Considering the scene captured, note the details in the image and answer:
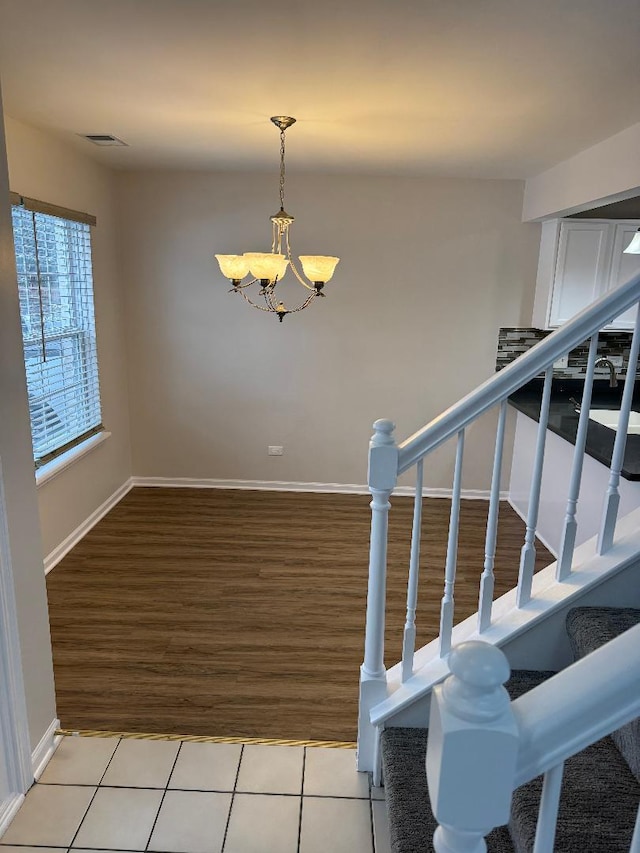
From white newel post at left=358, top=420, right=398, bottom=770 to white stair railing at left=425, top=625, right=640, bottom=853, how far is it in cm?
119

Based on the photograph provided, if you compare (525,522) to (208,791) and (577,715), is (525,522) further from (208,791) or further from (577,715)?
(577,715)

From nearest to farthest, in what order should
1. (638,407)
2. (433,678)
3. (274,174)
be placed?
(433,678)
(638,407)
(274,174)

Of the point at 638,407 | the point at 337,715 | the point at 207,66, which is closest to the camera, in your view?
the point at 207,66

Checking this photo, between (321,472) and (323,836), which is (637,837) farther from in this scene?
(321,472)

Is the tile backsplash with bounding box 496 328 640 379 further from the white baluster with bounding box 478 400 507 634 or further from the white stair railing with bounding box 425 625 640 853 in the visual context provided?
the white stair railing with bounding box 425 625 640 853

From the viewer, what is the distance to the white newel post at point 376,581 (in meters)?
1.90

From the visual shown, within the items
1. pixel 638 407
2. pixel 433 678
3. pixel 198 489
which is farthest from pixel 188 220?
pixel 433 678

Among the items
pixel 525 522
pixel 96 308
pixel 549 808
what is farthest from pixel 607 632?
pixel 96 308

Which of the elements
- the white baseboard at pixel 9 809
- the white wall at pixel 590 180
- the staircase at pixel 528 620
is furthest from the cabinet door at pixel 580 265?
the white baseboard at pixel 9 809

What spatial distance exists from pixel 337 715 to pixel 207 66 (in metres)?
2.62

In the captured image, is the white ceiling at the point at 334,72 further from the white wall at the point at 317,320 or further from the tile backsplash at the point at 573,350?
the tile backsplash at the point at 573,350

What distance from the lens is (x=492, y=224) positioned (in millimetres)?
4941

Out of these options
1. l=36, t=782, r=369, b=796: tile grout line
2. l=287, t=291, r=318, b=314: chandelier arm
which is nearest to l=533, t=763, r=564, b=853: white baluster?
l=36, t=782, r=369, b=796: tile grout line

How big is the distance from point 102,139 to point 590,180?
9.37 ft
